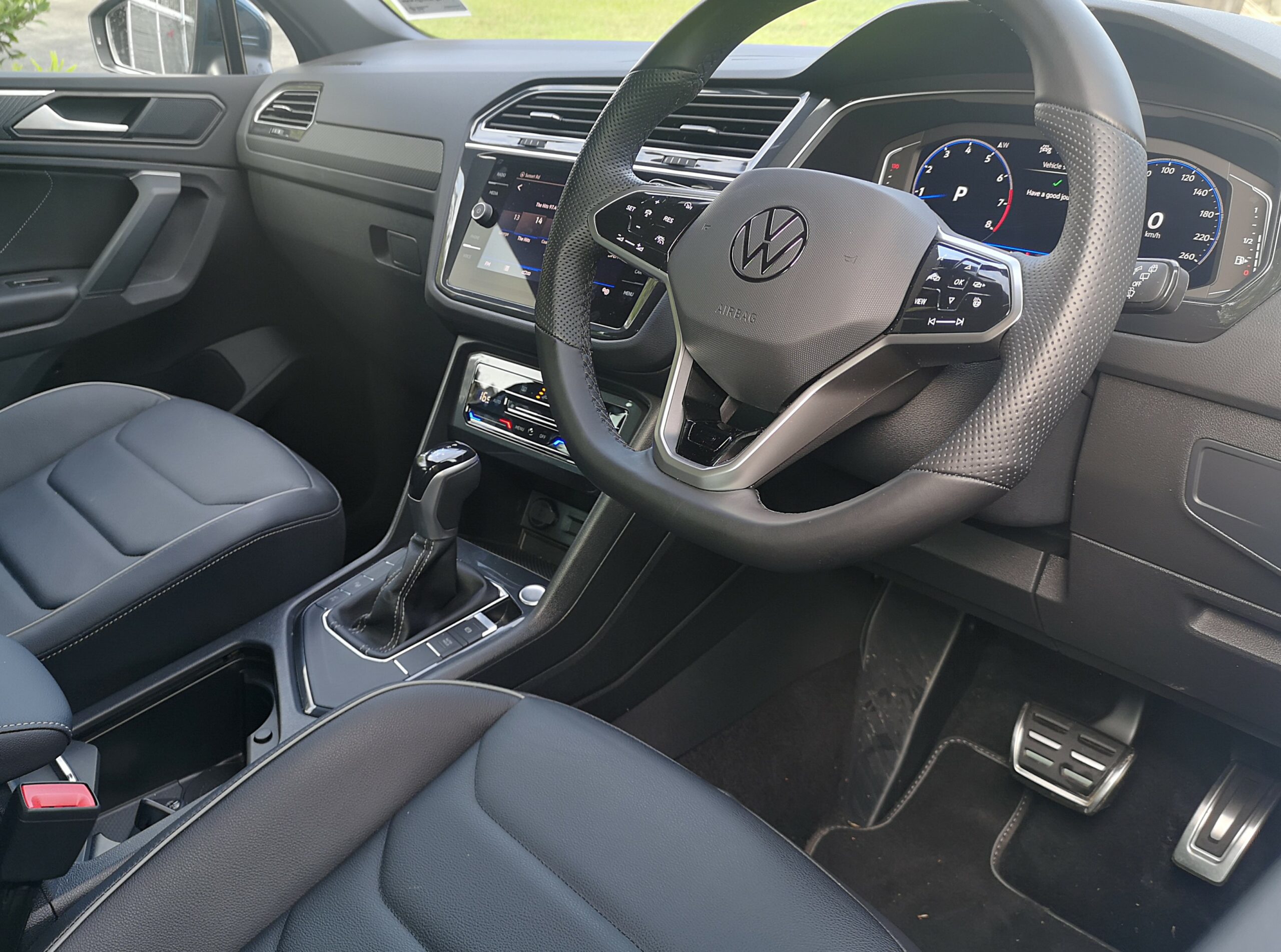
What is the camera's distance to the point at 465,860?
0.84 metres

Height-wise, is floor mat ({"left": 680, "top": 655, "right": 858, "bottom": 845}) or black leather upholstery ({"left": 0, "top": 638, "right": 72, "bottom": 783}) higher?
black leather upholstery ({"left": 0, "top": 638, "right": 72, "bottom": 783})

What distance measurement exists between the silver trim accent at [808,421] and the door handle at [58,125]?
5.08ft

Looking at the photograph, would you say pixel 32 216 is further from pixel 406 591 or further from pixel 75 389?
pixel 406 591

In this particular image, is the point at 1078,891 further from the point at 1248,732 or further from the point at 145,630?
the point at 145,630

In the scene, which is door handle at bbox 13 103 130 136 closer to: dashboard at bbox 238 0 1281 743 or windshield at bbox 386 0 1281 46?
windshield at bbox 386 0 1281 46

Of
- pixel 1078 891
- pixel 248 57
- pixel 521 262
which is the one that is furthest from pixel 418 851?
pixel 248 57

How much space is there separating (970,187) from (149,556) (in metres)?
1.09

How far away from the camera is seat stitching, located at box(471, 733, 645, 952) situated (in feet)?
2.59

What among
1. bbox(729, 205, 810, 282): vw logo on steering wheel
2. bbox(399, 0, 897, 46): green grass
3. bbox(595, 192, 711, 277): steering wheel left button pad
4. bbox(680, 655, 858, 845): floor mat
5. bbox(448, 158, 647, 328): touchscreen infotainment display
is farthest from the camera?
bbox(680, 655, 858, 845): floor mat

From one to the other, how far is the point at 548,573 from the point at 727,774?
0.42m

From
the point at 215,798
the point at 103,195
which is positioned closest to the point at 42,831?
the point at 215,798

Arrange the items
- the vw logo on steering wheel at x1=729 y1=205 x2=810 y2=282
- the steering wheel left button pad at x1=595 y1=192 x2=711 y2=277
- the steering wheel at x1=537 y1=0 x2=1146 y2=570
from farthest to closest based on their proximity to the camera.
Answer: the steering wheel left button pad at x1=595 y1=192 x2=711 y2=277, the vw logo on steering wheel at x1=729 y1=205 x2=810 y2=282, the steering wheel at x1=537 y1=0 x2=1146 y2=570

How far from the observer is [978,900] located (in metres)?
1.41

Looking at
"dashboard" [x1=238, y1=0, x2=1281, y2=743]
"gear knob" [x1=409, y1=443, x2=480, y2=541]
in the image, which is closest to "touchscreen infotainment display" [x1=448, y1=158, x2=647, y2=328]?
"dashboard" [x1=238, y1=0, x2=1281, y2=743]
